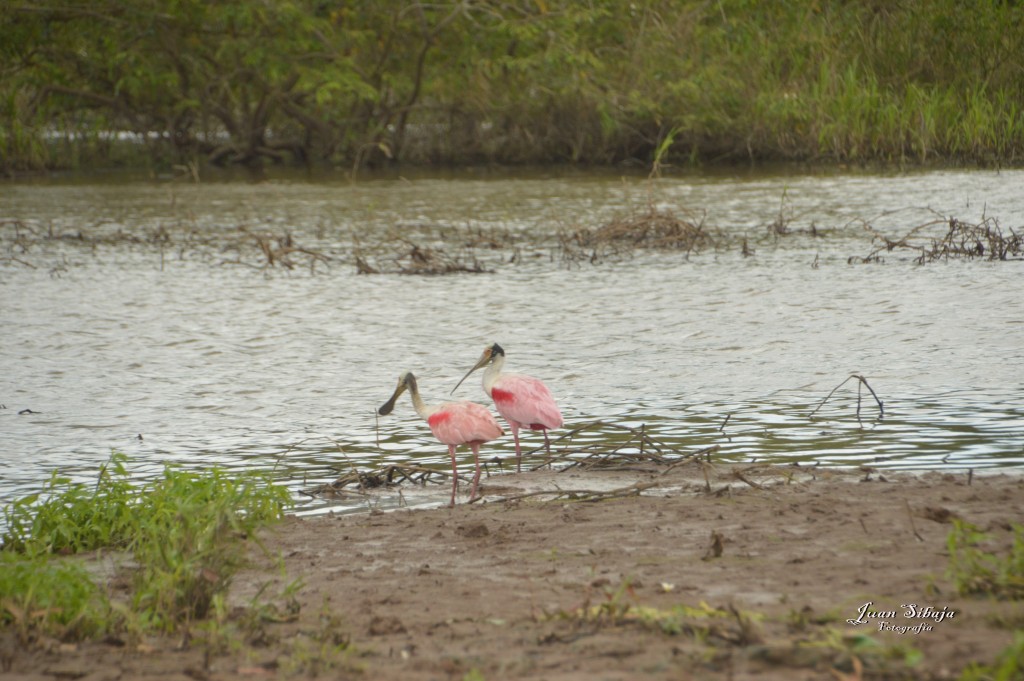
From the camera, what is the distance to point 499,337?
10.9 meters

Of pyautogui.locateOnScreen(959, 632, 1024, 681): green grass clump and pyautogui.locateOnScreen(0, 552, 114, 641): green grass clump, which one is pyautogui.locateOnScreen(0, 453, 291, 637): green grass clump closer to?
pyautogui.locateOnScreen(0, 552, 114, 641): green grass clump

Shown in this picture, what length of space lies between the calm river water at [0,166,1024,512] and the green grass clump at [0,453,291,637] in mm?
736

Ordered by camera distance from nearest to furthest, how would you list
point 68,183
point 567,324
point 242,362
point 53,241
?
point 242,362 → point 567,324 → point 53,241 → point 68,183

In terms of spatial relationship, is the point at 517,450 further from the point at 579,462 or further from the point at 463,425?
the point at 463,425

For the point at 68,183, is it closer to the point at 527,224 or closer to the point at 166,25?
the point at 166,25

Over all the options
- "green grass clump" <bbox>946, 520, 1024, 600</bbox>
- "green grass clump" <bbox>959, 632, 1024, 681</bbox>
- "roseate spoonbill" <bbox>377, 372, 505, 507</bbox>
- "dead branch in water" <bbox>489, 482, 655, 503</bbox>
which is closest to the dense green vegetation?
"roseate spoonbill" <bbox>377, 372, 505, 507</bbox>

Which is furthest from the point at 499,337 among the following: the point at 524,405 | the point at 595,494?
the point at 595,494

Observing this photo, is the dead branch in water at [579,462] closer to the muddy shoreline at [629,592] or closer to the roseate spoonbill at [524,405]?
the roseate spoonbill at [524,405]

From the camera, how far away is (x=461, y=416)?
643cm

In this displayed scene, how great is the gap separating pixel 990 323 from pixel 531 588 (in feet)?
22.3

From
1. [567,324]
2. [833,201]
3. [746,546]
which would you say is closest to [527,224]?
[833,201]

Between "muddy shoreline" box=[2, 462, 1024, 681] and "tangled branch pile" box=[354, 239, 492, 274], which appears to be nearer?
"muddy shoreline" box=[2, 462, 1024, 681]

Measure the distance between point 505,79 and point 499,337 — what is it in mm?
19869

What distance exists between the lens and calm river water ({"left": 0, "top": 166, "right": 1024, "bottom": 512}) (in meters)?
7.41
